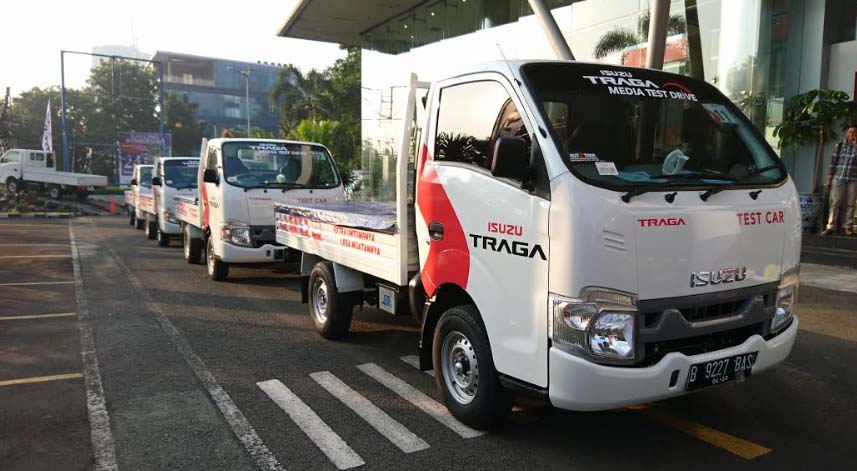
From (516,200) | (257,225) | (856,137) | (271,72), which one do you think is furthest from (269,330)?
(271,72)

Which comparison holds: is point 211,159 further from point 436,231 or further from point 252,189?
point 436,231

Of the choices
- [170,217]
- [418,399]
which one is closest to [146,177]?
[170,217]

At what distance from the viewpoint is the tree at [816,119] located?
10141mm

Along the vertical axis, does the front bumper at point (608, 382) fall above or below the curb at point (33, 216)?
above

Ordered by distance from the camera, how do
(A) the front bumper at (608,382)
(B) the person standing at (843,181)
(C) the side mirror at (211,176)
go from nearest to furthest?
1. (A) the front bumper at (608,382)
2. (C) the side mirror at (211,176)
3. (B) the person standing at (843,181)

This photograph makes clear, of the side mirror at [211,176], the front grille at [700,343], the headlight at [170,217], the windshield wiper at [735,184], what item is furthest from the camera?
the headlight at [170,217]

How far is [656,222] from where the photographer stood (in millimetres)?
3078

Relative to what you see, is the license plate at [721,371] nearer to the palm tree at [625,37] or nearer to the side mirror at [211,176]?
the side mirror at [211,176]

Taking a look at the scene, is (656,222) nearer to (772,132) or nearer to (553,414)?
(553,414)

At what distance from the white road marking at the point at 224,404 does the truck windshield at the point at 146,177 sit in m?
11.3

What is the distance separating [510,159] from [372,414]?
6.69 ft

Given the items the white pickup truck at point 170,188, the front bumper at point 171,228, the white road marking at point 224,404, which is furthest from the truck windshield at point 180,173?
the white road marking at point 224,404

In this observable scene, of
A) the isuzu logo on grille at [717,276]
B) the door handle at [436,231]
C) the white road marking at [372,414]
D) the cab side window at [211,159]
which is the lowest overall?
the white road marking at [372,414]

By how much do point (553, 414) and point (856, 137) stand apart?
8439mm
